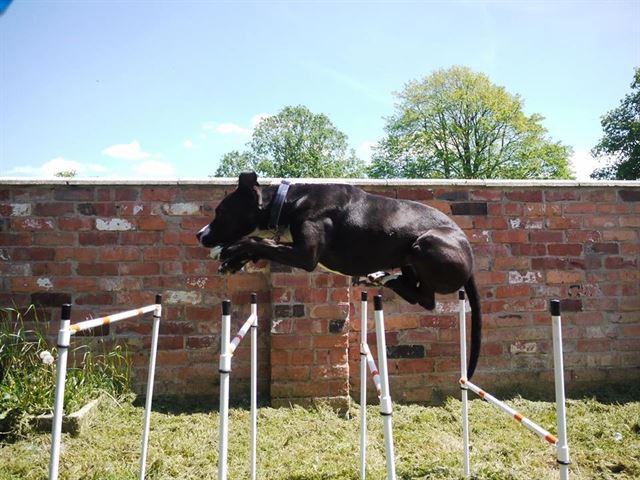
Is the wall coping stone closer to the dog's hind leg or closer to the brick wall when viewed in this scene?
the brick wall

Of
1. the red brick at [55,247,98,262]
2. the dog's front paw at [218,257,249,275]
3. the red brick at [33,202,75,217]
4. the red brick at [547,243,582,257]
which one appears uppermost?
the red brick at [33,202,75,217]

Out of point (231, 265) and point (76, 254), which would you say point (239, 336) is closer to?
point (231, 265)

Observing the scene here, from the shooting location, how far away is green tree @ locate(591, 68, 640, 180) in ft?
63.8

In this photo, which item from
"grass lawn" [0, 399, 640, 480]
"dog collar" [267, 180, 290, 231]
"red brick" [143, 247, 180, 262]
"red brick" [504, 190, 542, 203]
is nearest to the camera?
"dog collar" [267, 180, 290, 231]

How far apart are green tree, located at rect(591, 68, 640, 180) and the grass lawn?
20.0 metres

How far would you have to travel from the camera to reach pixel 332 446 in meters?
2.82

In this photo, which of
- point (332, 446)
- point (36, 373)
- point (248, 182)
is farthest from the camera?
point (36, 373)

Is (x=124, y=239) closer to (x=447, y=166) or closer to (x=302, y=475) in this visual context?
(x=302, y=475)

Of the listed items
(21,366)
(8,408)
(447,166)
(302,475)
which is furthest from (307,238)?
(447,166)

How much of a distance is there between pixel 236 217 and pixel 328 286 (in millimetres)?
1699

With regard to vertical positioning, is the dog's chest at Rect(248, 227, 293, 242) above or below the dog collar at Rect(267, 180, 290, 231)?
below

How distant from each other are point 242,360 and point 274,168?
22.4 meters

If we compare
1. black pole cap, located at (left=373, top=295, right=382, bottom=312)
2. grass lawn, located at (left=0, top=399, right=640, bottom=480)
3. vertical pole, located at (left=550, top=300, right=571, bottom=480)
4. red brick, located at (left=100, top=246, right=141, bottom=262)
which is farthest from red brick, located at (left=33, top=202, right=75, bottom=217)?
vertical pole, located at (left=550, top=300, right=571, bottom=480)

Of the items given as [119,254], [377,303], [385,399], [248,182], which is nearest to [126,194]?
[119,254]
